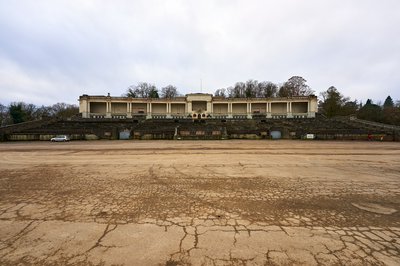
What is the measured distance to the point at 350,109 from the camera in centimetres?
6388

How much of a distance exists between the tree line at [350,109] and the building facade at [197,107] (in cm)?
968

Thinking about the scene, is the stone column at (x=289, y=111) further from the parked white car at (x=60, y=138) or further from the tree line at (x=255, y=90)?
the parked white car at (x=60, y=138)

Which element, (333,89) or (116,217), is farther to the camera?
(333,89)

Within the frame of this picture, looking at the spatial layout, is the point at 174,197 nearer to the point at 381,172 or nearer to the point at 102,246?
the point at 102,246

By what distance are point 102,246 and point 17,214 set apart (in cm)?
326

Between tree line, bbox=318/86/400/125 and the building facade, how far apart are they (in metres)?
9.68

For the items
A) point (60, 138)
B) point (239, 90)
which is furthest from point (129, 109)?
point (239, 90)

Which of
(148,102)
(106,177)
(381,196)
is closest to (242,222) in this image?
(381,196)

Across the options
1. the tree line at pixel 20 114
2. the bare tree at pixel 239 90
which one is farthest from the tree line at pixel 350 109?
the tree line at pixel 20 114

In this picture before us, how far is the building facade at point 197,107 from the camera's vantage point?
2421 inches

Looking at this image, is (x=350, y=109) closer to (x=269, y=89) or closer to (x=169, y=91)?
(x=269, y=89)

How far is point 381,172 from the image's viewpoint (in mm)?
9805

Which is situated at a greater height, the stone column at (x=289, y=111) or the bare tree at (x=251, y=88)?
the bare tree at (x=251, y=88)

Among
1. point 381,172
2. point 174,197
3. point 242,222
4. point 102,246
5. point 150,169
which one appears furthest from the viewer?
point 150,169
